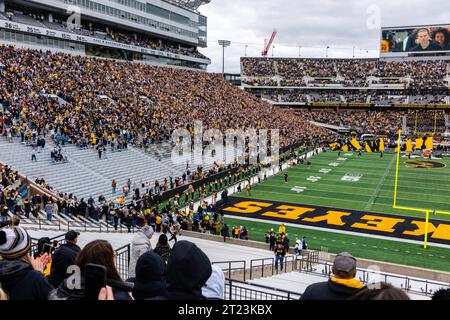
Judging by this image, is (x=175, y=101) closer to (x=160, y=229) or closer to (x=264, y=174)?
(x=264, y=174)

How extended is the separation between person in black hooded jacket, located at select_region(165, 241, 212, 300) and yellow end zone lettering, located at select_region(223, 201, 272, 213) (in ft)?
64.0

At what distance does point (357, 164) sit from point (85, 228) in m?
28.4

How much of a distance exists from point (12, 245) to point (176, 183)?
20657mm

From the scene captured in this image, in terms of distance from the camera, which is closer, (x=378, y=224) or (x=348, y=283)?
(x=348, y=283)

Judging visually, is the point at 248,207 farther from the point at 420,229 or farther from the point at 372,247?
the point at 420,229

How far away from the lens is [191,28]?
58.3 m

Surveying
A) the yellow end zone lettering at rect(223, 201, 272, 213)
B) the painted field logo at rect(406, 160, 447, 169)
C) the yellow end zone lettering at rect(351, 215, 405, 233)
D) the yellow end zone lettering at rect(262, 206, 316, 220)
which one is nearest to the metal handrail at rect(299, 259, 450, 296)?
the yellow end zone lettering at rect(351, 215, 405, 233)

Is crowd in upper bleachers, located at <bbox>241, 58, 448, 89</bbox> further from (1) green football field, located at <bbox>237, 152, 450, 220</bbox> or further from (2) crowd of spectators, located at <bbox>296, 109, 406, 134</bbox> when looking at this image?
(1) green football field, located at <bbox>237, 152, 450, 220</bbox>

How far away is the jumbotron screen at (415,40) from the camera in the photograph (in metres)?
66.7

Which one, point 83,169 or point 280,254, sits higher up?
point 83,169

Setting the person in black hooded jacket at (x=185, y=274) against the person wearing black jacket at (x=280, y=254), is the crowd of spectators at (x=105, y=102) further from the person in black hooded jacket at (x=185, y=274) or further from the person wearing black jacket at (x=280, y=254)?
the person in black hooded jacket at (x=185, y=274)

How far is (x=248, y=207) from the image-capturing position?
22.8 meters

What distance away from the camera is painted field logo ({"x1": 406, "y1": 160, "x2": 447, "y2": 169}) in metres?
36.4

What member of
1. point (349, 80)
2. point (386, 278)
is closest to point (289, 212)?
point (386, 278)
